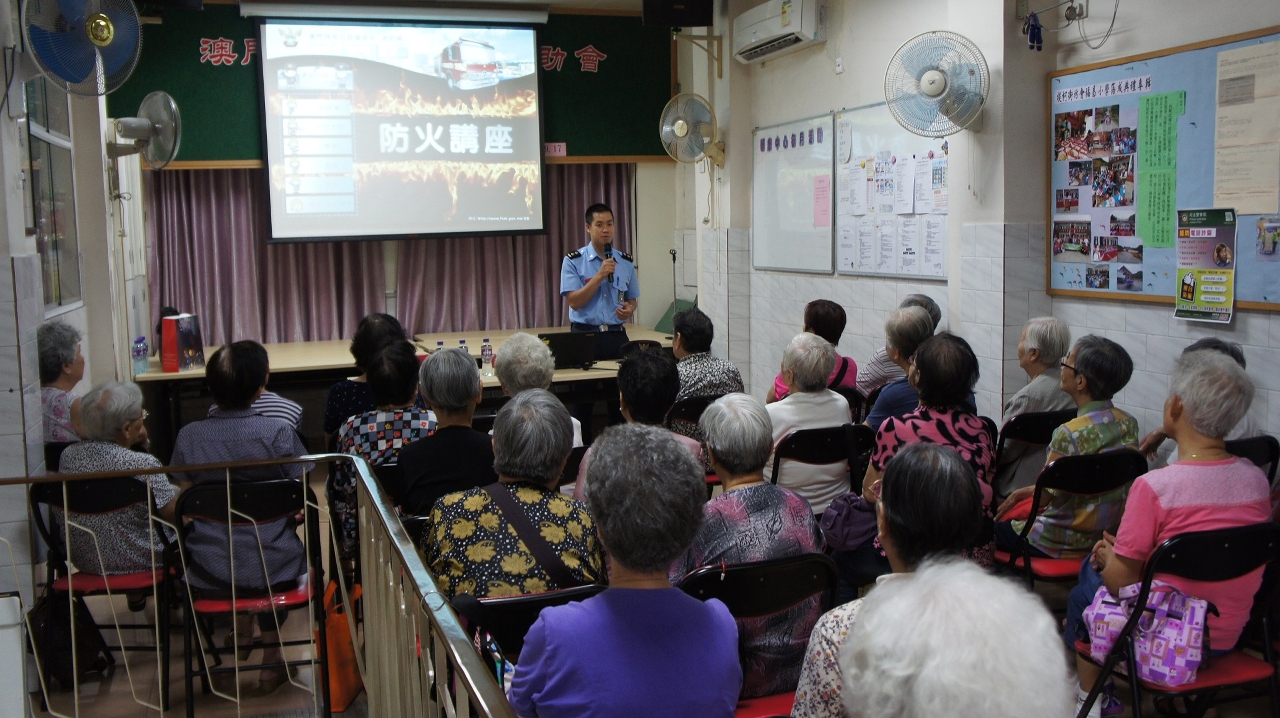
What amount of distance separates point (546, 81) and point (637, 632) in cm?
682

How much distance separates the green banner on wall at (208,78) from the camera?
681 centimetres

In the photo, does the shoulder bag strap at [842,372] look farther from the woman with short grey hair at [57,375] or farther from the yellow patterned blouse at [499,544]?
the woman with short grey hair at [57,375]

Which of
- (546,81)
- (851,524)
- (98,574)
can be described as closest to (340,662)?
(98,574)

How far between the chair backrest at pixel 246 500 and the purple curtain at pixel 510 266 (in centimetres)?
493

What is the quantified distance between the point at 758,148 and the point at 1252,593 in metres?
5.01

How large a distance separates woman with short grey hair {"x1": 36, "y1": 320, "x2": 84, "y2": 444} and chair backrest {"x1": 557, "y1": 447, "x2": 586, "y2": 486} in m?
1.81

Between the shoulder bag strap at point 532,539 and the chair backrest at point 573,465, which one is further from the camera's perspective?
the chair backrest at point 573,465

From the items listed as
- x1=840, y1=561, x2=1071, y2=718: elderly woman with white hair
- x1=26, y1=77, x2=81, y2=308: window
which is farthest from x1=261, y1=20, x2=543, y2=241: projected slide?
x1=840, y1=561, x2=1071, y2=718: elderly woman with white hair

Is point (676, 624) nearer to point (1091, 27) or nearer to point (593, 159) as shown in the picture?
point (1091, 27)

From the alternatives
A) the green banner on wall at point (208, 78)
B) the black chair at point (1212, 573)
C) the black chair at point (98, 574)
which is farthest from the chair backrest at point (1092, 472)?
the green banner on wall at point (208, 78)

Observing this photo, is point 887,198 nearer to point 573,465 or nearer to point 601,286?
Answer: point 601,286

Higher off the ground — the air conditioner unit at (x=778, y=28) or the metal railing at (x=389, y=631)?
the air conditioner unit at (x=778, y=28)

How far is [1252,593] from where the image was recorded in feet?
7.63

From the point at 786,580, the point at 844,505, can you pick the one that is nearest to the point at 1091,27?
the point at 844,505
